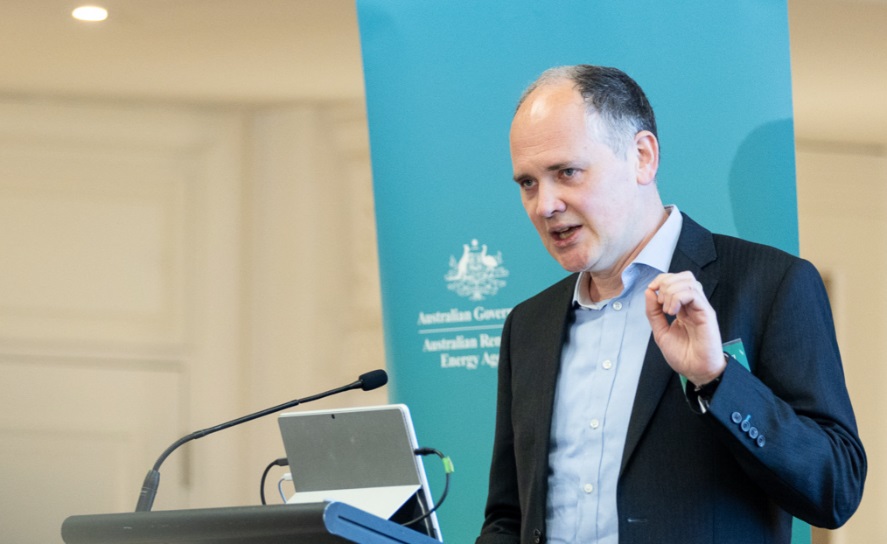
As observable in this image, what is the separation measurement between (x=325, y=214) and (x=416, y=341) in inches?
57.7

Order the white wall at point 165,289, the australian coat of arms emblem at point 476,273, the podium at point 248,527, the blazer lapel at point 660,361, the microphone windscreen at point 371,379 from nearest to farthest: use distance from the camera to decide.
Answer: the podium at point 248,527, the blazer lapel at point 660,361, the microphone windscreen at point 371,379, the australian coat of arms emblem at point 476,273, the white wall at point 165,289

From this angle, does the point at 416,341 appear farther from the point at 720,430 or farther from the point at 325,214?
the point at 720,430

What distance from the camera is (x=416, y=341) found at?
329 cm

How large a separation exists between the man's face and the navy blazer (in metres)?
0.12

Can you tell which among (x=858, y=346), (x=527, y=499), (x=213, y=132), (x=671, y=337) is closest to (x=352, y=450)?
(x=527, y=499)

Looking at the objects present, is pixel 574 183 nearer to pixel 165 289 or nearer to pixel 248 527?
pixel 248 527

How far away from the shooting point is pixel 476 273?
3.21m

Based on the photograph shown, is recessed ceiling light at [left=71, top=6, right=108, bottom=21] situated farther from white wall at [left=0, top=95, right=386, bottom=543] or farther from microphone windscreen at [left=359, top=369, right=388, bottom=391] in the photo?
microphone windscreen at [left=359, top=369, right=388, bottom=391]

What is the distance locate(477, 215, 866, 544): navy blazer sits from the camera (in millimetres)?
1527

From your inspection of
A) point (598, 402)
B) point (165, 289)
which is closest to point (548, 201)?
point (598, 402)

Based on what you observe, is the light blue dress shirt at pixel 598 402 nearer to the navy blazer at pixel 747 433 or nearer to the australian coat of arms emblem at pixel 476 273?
the navy blazer at pixel 747 433

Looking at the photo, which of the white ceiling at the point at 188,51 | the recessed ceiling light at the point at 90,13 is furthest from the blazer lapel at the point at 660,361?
the recessed ceiling light at the point at 90,13

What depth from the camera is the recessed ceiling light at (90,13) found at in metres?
4.86

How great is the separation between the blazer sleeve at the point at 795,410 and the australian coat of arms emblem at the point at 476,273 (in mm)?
1523
